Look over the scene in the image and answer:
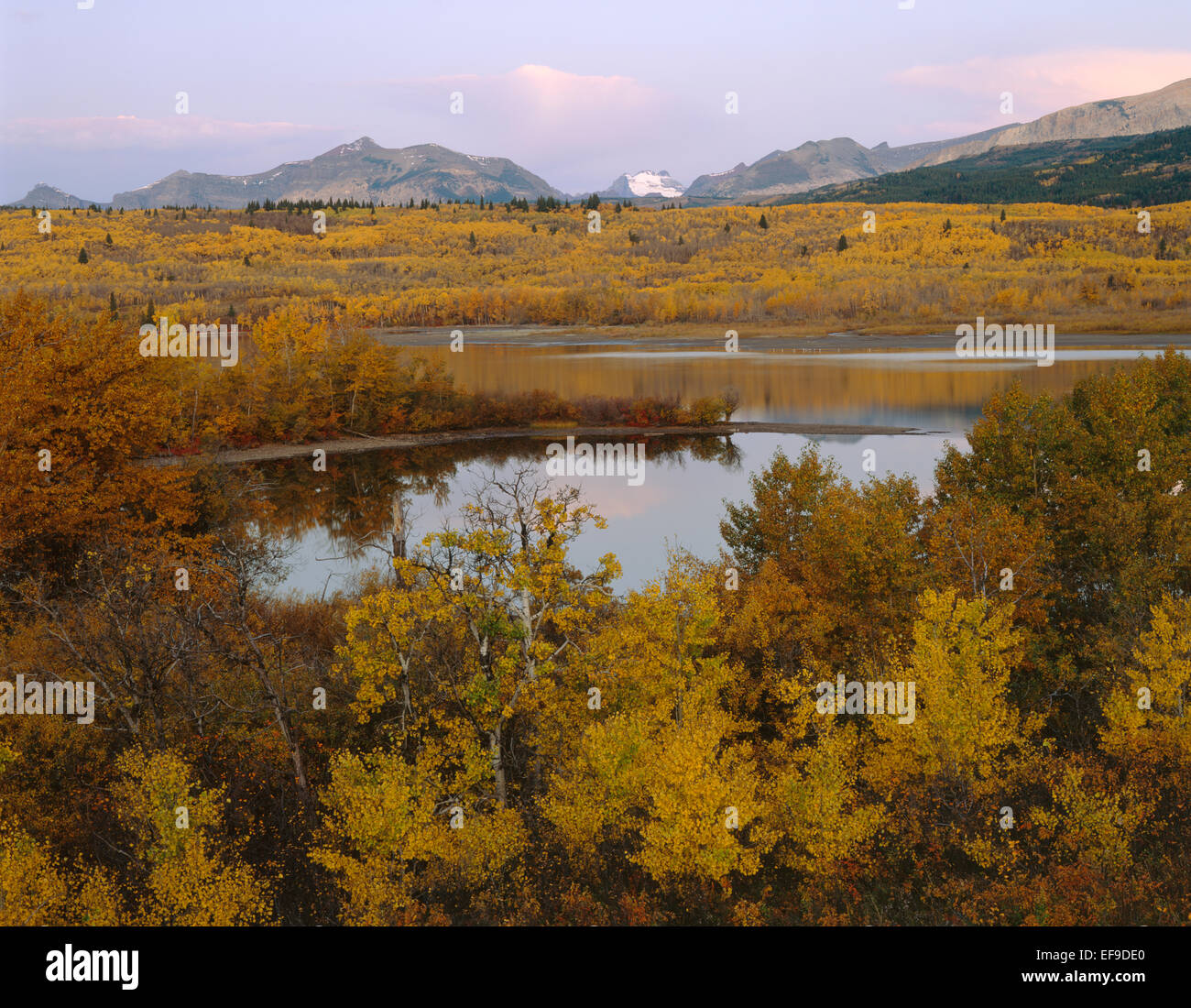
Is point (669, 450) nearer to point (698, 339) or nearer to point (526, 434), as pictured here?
point (526, 434)

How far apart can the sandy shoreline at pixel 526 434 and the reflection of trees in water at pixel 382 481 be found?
3.10ft

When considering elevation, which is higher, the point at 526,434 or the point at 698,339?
the point at 698,339

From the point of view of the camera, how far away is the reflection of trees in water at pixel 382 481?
45.2 meters

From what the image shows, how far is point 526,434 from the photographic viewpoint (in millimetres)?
74125

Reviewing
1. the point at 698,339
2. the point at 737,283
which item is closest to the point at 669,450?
the point at 698,339

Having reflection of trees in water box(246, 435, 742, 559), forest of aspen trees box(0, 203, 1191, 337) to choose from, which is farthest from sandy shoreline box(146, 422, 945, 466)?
forest of aspen trees box(0, 203, 1191, 337)

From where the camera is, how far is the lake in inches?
1671

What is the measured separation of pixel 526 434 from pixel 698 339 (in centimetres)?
6549

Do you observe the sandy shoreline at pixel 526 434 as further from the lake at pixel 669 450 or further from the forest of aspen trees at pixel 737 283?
the forest of aspen trees at pixel 737 283

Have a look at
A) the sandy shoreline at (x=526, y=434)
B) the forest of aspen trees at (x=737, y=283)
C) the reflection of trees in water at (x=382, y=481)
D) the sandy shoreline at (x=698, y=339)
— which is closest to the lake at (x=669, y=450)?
the reflection of trees in water at (x=382, y=481)

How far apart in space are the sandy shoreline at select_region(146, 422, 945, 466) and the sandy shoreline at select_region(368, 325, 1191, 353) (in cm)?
4017

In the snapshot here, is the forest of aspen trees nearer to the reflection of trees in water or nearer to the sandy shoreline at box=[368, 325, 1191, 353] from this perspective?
the sandy shoreline at box=[368, 325, 1191, 353]

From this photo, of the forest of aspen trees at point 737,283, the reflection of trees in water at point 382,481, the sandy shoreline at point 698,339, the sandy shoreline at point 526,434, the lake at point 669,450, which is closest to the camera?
the lake at point 669,450
